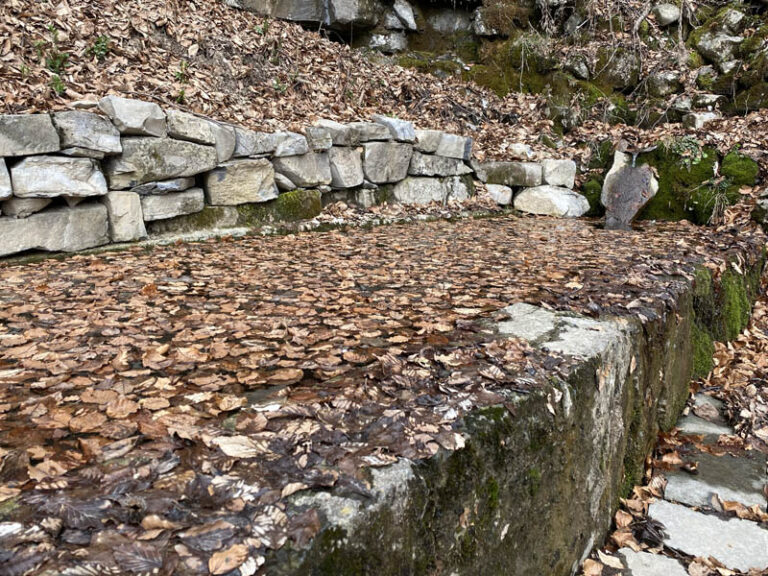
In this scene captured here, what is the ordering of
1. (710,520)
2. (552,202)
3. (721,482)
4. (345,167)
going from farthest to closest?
(552,202)
(345,167)
(721,482)
(710,520)

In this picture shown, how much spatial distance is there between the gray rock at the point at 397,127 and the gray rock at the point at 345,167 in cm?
65

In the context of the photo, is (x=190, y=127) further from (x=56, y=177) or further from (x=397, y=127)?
(x=397, y=127)

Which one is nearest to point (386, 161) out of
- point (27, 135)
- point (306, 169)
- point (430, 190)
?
point (430, 190)

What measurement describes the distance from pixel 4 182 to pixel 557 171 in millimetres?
7420

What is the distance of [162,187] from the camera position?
498cm

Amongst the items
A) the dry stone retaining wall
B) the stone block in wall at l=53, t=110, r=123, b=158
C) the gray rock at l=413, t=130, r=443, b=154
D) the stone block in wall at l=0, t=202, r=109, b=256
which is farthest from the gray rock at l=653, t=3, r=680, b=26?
the stone block in wall at l=0, t=202, r=109, b=256

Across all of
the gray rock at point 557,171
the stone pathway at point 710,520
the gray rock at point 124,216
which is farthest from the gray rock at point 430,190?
the stone pathway at point 710,520

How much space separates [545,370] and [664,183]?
691cm

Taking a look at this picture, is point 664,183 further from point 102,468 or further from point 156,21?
point 102,468

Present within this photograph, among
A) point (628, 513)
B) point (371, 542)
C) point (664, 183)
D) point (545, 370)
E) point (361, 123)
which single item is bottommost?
point (628, 513)

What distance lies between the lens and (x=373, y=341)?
8.11 feet

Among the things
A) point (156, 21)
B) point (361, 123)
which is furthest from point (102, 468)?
point (156, 21)

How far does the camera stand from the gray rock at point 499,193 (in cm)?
826

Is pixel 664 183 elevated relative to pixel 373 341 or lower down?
elevated
